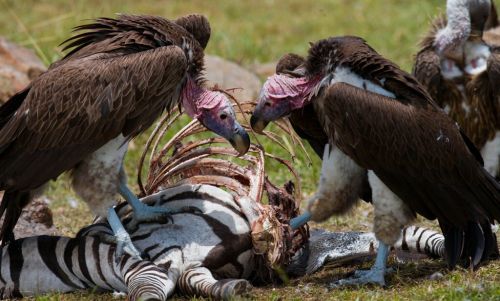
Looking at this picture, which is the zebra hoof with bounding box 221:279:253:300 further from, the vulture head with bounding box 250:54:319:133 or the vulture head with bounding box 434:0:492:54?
the vulture head with bounding box 434:0:492:54

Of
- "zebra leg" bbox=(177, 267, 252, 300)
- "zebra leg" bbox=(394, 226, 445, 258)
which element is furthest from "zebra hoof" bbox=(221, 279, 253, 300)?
"zebra leg" bbox=(394, 226, 445, 258)

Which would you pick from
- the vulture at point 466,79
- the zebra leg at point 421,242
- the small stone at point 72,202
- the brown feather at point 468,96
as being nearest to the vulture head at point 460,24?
the vulture at point 466,79

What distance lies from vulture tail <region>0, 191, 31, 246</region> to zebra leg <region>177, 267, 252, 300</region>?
1046 millimetres

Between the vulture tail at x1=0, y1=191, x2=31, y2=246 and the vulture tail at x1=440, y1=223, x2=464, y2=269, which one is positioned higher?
the vulture tail at x1=440, y1=223, x2=464, y2=269

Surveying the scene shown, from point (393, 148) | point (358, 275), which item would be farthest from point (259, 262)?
point (393, 148)

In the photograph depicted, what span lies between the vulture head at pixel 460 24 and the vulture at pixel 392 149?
1.96 meters

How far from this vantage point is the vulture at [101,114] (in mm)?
5148

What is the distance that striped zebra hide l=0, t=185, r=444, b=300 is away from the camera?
502 cm

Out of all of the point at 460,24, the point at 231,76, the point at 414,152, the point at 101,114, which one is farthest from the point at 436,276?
the point at 231,76

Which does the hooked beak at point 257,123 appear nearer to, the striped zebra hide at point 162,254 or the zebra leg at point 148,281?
the striped zebra hide at point 162,254

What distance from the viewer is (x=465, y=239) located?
5289 mm

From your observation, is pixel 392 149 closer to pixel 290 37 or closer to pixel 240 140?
pixel 240 140

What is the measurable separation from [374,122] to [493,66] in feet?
7.04

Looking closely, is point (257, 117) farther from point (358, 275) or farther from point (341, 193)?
point (358, 275)
